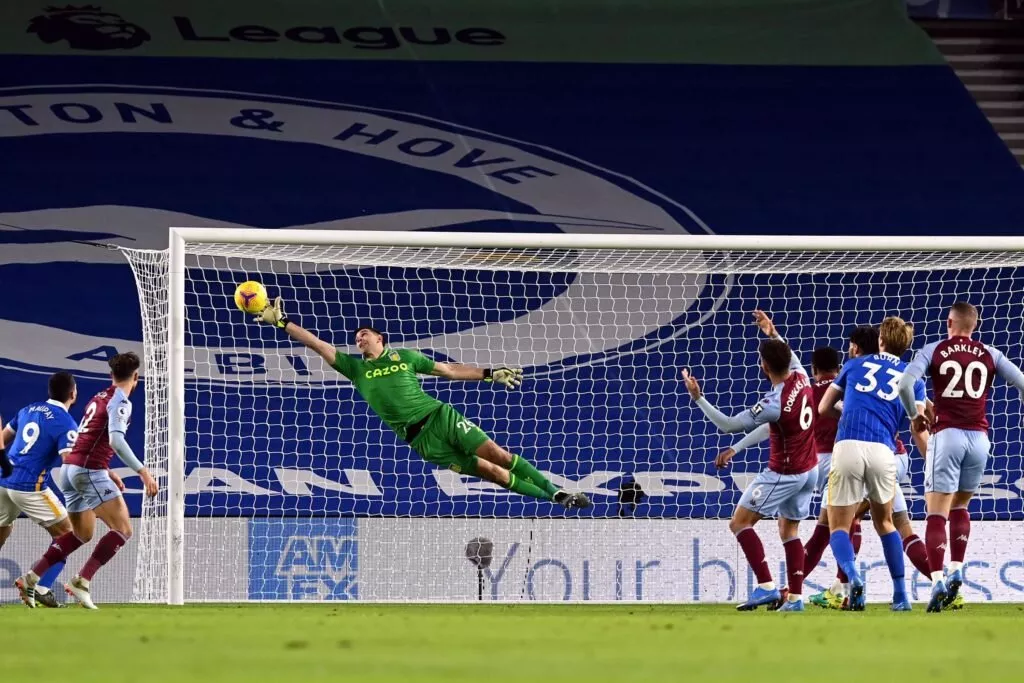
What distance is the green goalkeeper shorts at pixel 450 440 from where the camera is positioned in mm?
11453

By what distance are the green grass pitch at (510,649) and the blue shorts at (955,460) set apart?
6.31ft

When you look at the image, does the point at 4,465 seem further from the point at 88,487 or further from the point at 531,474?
the point at 531,474

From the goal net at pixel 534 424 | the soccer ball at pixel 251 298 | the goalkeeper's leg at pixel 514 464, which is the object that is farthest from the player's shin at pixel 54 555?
the goalkeeper's leg at pixel 514 464

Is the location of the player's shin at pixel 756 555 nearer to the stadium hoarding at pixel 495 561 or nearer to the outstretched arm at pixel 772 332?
the outstretched arm at pixel 772 332

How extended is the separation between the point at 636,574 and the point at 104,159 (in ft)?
27.1

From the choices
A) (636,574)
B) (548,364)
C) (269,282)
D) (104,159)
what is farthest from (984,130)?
(104,159)

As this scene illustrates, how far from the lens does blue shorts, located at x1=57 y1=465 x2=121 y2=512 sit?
10.8 meters

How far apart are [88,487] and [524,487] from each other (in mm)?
3221

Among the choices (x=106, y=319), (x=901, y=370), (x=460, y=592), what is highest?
(x=106, y=319)

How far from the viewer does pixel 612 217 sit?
17.8 m

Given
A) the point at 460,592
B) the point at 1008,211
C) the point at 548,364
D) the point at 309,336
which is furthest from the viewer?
the point at 1008,211

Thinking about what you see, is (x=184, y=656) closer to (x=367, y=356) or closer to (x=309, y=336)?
(x=309, y=336)

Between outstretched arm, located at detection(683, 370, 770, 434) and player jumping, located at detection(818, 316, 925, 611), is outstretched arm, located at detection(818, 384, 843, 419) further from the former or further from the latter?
outstretched arm, located at detection(683, 370, 770, 434)

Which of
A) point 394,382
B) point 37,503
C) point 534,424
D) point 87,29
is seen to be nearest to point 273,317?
point 394,382
